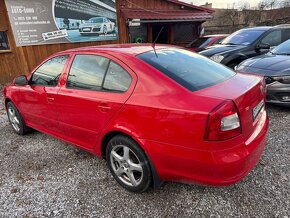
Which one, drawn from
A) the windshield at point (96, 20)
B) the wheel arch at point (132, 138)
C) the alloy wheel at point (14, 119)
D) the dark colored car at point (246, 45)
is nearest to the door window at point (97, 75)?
the wheel arch at point (132, 138)

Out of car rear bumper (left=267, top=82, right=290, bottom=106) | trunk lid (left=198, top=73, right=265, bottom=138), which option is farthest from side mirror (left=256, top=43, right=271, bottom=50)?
trunk lid (left=198, top=73, right=265, bottom=138)

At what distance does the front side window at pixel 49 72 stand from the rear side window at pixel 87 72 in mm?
292

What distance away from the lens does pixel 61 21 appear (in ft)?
33.1

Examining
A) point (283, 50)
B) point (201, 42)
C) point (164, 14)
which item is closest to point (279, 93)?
point (283, 50)

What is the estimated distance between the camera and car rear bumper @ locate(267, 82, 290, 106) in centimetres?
432

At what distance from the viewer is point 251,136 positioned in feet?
7.22

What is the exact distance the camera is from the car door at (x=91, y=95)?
8.20ft

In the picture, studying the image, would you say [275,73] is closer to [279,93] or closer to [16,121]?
[279,93]

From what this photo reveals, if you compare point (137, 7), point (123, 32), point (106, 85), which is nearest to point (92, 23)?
point (123, 32)

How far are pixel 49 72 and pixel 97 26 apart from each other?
8283 mm

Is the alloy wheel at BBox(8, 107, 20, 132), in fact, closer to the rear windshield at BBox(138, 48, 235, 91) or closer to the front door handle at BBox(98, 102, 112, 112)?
the front door handle at BBox(98, 102, 112, 112)

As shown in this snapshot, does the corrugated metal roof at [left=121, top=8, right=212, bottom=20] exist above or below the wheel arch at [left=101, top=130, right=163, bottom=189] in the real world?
above

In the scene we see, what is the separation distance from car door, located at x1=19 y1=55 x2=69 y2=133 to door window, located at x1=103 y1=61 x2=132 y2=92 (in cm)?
90

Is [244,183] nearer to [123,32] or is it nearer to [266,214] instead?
[266,214]
